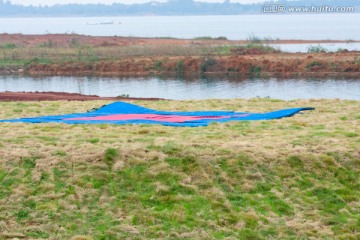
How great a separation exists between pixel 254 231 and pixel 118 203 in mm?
1811

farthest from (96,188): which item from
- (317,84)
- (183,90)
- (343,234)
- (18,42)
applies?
(18,42)

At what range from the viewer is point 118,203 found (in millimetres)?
8602

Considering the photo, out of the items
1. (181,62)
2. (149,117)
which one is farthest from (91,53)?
(149,117)

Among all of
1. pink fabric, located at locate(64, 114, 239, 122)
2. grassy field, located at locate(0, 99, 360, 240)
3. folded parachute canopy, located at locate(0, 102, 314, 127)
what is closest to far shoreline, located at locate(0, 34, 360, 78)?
folded parachute canopy, located at locate(0, 102, 314, 127)

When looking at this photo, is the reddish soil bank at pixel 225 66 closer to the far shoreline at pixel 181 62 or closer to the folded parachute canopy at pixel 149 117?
the far shoreline at pixel 181 62

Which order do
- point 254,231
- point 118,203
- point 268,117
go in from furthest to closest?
point 268,117 → point 118,203 → point 254,231

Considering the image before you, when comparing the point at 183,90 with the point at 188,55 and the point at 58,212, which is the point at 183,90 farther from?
the point at 58,212

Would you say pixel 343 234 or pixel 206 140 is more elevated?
pixel 206 140

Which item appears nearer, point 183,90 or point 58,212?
point 58,212

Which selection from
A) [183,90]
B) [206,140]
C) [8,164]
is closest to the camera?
[8,164]

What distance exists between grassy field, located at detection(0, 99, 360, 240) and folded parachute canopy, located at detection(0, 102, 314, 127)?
41.5 inches

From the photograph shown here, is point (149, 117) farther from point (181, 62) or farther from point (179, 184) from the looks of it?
point (181, 62)

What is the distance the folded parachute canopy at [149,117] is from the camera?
12.1 metres

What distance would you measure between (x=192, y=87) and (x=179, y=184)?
61.4 feet
